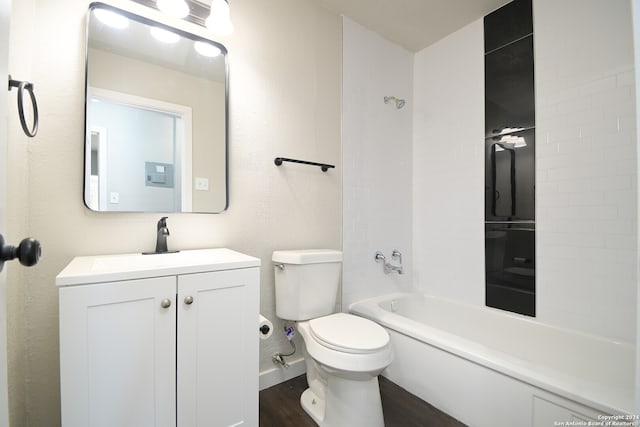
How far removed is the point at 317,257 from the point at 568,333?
1512 millimetres

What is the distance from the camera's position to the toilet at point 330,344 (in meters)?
1.26

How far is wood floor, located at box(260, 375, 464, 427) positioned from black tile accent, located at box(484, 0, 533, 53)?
7.86ft

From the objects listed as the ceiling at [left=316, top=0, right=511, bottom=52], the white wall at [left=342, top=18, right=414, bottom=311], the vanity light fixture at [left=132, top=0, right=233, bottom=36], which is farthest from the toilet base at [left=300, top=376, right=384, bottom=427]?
the ceiling at [left=316, top=0, right=511, bottom=52]

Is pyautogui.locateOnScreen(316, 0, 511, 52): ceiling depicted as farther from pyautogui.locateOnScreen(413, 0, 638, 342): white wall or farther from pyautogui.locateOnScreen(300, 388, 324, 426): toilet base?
pyautogui.locateOnScreen(300, 388, 324, 426): toilet base

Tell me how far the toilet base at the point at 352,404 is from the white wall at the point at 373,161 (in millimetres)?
700

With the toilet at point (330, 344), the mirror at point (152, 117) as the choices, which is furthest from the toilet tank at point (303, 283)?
the mirror at point (152, 117)

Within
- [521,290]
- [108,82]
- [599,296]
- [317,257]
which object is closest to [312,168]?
[317,257]

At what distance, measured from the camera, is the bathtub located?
1102 mm

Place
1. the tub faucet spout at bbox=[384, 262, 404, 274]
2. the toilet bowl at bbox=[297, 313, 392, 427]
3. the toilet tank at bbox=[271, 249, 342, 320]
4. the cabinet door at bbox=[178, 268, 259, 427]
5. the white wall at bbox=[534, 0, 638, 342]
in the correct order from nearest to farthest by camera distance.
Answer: the cabinet door at bbox=[178, 268, 259, 427], the toilet bowl at bbox=[297, 313, 392, 427], the white wall at bbox=[534, 0, 638, 342], the toilet tank at bbox=[271, 249, 342, 320], the tub faucet spout at bbox=[384, 262, 404, 274]

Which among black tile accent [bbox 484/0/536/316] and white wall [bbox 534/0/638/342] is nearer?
white wall [bbox 534/0/638/342]

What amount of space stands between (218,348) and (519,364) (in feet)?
4.29

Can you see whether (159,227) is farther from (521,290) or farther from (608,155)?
(608,155)

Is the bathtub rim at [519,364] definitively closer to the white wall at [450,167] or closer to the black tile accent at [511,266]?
Answer: the black tile accent at [511,266]

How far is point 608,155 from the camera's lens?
60.4 inches
